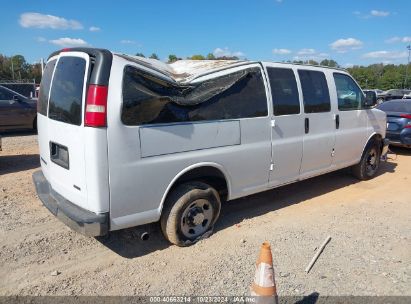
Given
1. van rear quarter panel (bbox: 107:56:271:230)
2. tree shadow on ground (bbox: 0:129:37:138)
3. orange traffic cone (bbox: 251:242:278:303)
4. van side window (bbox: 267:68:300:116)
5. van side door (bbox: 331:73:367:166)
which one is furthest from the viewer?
tree shadow on ground (bbox: 0:129:37:138)

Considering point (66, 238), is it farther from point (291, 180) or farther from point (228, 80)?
point (291, 180)

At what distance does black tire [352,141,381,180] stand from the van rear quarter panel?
331 cm

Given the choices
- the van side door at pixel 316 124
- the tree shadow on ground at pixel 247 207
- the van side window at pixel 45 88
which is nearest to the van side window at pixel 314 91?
the van side door at pixel 316 124

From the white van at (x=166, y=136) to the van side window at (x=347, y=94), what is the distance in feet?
2.19

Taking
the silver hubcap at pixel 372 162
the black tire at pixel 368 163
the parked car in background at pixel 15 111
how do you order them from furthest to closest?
the parked car in background at pixel 15 111 < the silver hubcap at pixel 372 162 < the black tire at pixel 368 163

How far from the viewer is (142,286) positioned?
349cm

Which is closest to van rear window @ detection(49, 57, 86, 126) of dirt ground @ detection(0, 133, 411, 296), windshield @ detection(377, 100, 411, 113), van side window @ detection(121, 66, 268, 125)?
van side window @ detection(121, 66, 268, 125)

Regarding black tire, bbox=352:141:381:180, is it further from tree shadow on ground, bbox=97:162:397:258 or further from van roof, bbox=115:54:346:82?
van roof, bbox=115:54:346:82

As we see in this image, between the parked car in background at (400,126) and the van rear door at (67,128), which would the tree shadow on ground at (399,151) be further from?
the van rear door at (67,128)

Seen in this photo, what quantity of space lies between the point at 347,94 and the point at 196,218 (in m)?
3.65

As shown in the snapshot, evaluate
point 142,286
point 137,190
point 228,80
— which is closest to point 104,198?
point 137,190

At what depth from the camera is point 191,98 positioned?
404cm

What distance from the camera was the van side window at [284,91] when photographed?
16.2ft

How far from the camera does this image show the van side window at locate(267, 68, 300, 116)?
16.2 feet
